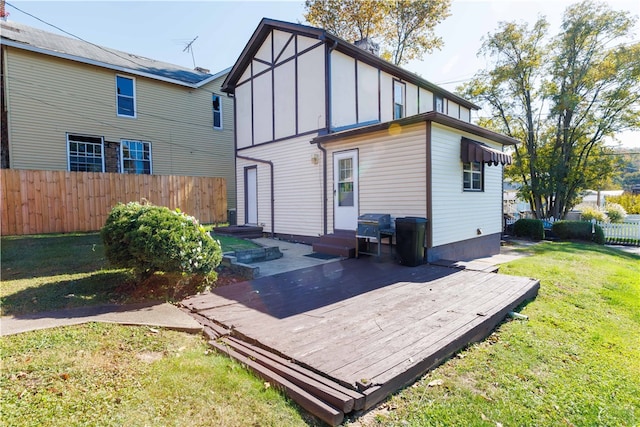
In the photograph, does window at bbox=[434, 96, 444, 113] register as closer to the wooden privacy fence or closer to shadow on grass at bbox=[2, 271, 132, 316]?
the wooden privacy fence

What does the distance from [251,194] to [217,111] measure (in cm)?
731

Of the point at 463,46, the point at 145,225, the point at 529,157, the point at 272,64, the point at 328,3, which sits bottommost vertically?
the point at 145,225

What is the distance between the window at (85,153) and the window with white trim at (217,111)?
5432 mm

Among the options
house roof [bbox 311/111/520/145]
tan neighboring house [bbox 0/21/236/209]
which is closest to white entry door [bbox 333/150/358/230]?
house roof [bbox 311/111/520/145]

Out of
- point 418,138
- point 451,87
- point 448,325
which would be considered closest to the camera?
point 448,325

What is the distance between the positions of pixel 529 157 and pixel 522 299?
1711 cm

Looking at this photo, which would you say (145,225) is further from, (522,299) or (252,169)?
(252,169)

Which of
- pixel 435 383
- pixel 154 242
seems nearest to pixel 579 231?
pixel 435 383

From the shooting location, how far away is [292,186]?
1059cm

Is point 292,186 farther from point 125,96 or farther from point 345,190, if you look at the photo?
point 125,96

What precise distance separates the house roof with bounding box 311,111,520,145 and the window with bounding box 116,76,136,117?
390 inches

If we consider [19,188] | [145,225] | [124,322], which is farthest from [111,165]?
[124,322]

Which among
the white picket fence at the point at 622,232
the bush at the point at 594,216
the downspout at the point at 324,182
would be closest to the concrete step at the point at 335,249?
the downspout at the point at 324,182

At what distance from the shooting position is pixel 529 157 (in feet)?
61.3
